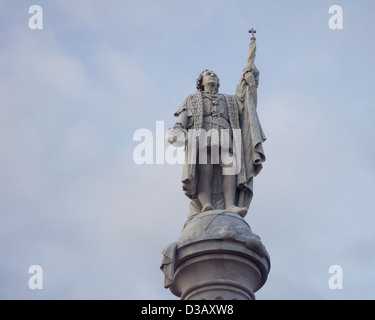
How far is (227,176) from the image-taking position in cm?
1714

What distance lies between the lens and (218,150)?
17.3 meters

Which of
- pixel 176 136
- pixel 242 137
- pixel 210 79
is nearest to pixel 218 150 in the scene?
pixel 242 137

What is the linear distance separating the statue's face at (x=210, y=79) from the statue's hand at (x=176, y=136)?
1.74 m

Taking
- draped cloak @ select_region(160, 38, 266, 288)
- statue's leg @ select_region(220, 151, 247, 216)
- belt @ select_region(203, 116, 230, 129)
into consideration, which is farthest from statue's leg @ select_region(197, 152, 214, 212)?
belt @ select_region(203, 116, 230, 129)

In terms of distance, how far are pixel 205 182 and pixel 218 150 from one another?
718 mm

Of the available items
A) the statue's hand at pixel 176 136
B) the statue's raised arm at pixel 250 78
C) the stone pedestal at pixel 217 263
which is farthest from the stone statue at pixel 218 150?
the stone pedestal at pixel 217 263

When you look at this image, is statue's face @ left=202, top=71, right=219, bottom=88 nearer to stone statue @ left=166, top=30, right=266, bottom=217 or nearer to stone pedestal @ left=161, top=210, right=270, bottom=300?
stone statue @ left=166, top=30, right=266, bottom=217

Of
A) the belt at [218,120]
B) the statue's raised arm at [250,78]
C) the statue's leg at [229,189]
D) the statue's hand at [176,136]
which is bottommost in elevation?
the statue's leg at [229,189]

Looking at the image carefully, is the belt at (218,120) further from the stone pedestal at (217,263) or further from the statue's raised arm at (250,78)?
the stone pedestal at (217,263)

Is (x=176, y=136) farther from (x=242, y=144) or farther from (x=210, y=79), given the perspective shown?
(x=210, y=79)

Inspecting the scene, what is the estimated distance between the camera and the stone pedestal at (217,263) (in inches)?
585

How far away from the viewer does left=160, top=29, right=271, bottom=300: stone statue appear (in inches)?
590
